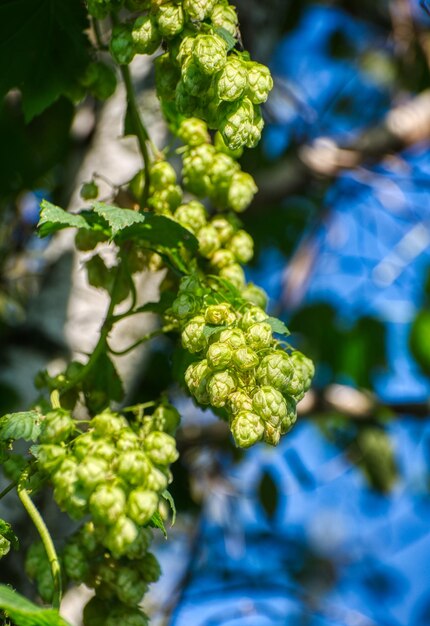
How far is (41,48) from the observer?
1.49 meters

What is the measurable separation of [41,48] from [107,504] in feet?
2.80

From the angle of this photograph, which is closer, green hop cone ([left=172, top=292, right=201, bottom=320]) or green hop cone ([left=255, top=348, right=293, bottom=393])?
green hop cone ([left=255, top=348, right=293, bottom=393])

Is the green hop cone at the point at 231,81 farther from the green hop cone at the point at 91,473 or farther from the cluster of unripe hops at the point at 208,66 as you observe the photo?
the green hop cone at the point at 91,473

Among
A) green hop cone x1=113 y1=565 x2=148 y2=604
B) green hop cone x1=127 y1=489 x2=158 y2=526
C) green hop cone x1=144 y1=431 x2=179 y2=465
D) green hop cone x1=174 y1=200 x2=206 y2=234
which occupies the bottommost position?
green hop cone x1=113 y1=565 x2=148 y2=604

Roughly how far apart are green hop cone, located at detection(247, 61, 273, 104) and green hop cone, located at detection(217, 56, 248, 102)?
0.10 ft

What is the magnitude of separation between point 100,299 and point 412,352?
1.39 meters

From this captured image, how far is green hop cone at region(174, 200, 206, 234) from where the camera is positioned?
52.3 inches

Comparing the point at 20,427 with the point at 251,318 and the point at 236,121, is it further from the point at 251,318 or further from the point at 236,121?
the point at 236,121

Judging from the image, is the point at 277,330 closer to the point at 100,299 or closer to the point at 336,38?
the point at 100,299

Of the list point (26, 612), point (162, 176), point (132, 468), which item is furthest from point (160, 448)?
point (162, 176)

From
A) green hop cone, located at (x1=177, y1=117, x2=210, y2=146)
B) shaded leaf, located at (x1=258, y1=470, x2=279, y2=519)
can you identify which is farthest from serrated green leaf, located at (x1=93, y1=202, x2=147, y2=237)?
shaded leaf, located at (x1=258, y1=470, x2=279, y2=519)

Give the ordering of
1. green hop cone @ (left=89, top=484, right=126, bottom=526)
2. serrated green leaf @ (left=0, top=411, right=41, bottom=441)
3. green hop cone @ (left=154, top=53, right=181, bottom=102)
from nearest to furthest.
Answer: green hop cone @ (left=89, top=484, right=126, bottom=526) → serrated green leaf @ (left=0, top=411, right=41, bottom=441) → green hop cone @ (left=154, top=53, right=181, bottom=102)

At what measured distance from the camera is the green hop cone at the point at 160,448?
1144 millimetres

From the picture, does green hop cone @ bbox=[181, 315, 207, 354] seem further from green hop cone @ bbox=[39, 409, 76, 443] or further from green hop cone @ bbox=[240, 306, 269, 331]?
green hop cone @ bbox=[39, 409, 76, 443]
